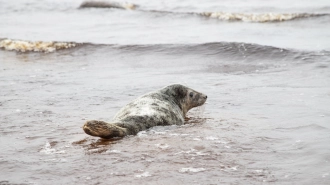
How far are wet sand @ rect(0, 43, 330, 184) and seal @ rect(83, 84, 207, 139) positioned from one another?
0.13m

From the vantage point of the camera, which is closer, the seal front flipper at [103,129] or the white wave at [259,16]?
the seal front flipper at [103,129]

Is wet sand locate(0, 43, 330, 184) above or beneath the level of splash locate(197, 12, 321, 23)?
beneath

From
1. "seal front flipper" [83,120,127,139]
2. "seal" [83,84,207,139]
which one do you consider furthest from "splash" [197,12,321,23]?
"seal front flipper" [83,120,127,139]

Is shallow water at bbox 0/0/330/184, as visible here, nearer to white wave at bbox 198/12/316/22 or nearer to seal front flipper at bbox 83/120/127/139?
seal front flipper at bbox 83/120/127/139

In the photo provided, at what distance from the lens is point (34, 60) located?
14.1 metres

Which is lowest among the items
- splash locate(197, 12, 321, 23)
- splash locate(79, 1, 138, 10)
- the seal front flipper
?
the seal front flipper

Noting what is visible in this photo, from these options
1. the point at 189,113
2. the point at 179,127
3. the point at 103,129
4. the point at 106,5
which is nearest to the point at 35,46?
the point at 189,113

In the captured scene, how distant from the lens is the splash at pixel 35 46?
15.6 meters

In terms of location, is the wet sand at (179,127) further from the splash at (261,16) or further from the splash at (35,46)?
the splash at (261,16)

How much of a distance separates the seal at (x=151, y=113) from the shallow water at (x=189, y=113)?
4.8 inches

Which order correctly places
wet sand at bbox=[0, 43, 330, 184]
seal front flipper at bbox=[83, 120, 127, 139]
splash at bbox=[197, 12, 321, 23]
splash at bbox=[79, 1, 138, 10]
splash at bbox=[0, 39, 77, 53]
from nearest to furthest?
wet sand at bbox=[0, 43, 330, 184] → seal front flipper at bbox=[83, 120, 127, 139] → splash at bbox=[0, 39, 77, 53] → splash at bbox=[197, 12, 321, 23] → splash at bbox=[79, 1, 138, 10]

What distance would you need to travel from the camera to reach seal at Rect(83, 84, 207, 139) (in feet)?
20.6

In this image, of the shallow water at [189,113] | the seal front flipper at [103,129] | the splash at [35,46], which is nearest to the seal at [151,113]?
the seal front flipper at [103,129]

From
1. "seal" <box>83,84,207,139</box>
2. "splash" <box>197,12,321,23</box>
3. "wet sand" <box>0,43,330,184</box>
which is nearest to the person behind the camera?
"wet sand" <box>0,43,330,184</box>
